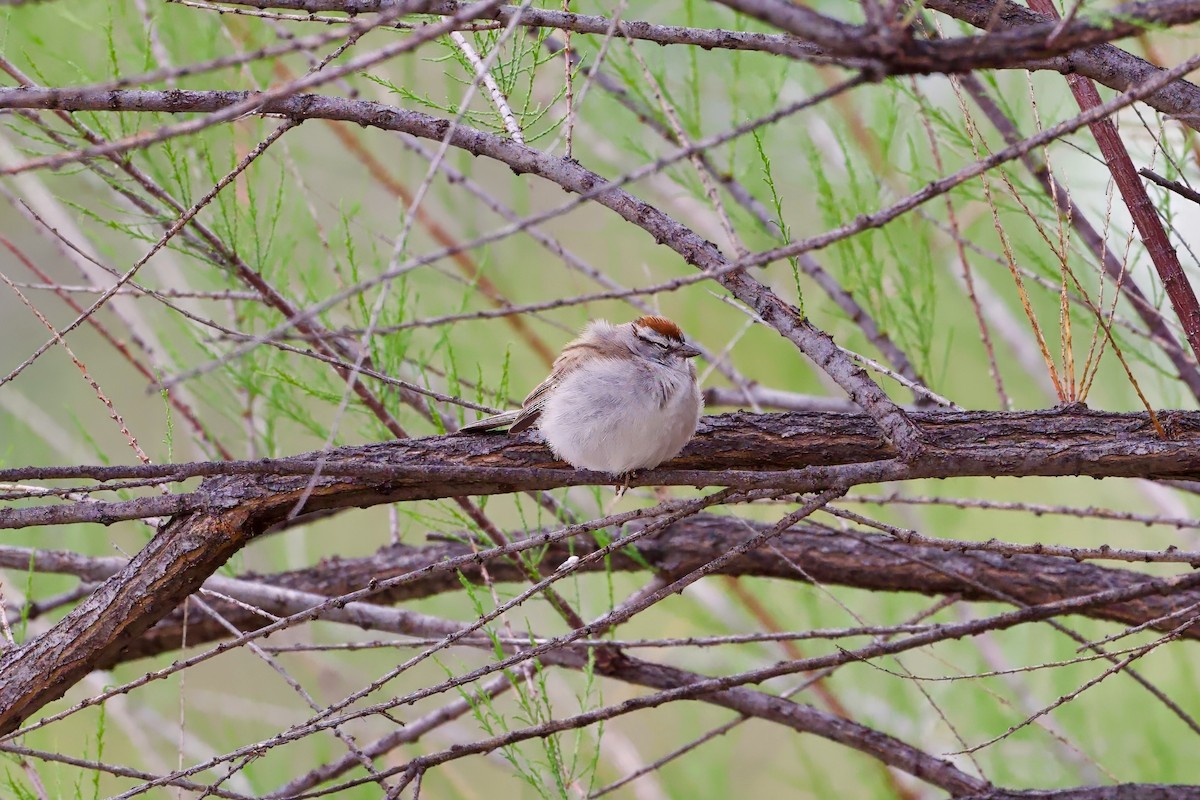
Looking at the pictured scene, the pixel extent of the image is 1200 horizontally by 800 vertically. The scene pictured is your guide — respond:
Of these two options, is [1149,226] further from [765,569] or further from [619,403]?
[765,569]

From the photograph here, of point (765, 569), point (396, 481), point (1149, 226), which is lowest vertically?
point (765, 569)

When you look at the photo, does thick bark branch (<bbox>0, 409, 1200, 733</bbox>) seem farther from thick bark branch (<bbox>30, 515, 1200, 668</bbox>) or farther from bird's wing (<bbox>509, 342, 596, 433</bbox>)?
thick bark branch (<bbox>30, 515, 1200, 668</bbox>)

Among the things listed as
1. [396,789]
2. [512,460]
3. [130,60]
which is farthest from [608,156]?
[396,789]

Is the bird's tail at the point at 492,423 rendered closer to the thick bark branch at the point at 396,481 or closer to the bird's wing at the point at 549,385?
the bird's wing at the point at 549,385

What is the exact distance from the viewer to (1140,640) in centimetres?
479

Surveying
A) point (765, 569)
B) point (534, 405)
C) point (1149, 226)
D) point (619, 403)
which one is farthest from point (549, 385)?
point (1149, 226)

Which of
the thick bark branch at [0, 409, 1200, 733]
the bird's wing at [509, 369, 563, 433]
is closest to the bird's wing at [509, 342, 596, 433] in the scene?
the bird's wing at [509, 369, 563, 433]

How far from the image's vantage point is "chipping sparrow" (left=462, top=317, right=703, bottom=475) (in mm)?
2801

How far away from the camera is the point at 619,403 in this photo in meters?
2.97

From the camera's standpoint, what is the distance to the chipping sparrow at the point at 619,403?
9.19 ft

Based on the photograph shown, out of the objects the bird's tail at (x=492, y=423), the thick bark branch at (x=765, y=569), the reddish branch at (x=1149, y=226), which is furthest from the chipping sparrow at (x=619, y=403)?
the reddish branch at (x=1149, y=226)

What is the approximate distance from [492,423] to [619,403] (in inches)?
13.6

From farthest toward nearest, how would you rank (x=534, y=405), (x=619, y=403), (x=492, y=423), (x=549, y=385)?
1. (x=549, y=385)
2. (x=534, y=405)
3. (x=619, y=403)
4. (x=492, y=423)

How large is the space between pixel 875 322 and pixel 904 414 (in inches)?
61.3
